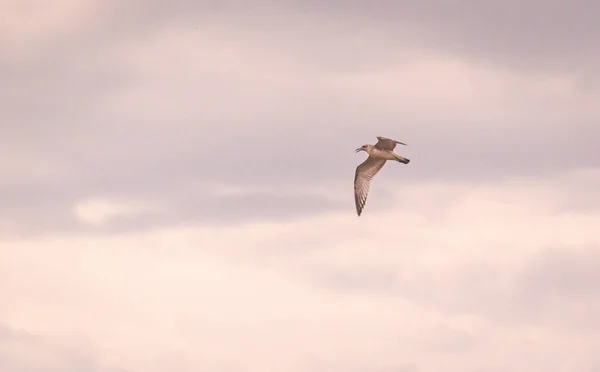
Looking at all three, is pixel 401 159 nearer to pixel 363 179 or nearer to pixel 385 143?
pixel 385 143

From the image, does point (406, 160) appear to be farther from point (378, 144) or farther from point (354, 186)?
point (354, 186)

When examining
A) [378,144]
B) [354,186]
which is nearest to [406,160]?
[378,144]

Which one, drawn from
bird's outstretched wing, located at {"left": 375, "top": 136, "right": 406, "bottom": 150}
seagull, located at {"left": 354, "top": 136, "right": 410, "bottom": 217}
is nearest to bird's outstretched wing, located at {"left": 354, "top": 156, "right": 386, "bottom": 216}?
seagull, located at {"left": 354, "top": 136, "right": 410, "bottom": 217}

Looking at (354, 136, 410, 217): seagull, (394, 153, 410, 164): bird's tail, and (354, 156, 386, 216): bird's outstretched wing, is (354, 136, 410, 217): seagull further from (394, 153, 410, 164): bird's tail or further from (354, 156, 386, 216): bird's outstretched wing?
(394, 153, 410, 164): bird's tail

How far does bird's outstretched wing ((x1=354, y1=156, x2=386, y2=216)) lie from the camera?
115438 millimetres

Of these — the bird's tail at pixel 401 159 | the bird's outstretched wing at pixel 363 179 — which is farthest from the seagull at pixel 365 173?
the bird's tail at pixel 401 159

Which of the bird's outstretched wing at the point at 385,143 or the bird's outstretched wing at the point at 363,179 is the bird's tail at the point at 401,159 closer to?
the bird's outstretched wing at the point at 385,143

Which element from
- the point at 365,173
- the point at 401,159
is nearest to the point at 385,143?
the point at 401,159

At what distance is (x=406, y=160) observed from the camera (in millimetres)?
105500

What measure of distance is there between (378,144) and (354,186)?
9722 millimetres

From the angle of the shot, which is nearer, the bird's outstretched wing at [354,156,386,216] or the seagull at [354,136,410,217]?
the seagull at [354,136,410,217]

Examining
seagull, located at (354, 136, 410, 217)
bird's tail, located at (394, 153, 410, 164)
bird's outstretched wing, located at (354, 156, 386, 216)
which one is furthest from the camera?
bird's outstretched wing, located at (354, 156, 386, 216)

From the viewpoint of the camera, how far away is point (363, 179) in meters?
116

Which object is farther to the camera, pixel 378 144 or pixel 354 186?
pixel 354 186
